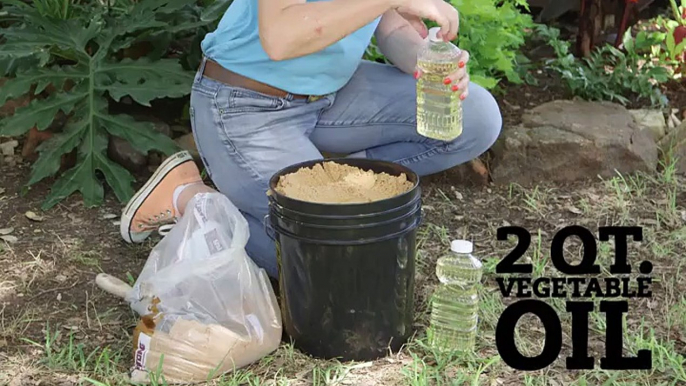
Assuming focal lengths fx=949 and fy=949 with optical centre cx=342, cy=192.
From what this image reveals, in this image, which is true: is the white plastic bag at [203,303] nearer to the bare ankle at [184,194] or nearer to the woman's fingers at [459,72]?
the bare ankle at [184,194]

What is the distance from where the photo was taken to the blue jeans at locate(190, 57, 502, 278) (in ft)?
10.1

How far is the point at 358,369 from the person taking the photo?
283 cm

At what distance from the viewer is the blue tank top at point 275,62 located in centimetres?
302

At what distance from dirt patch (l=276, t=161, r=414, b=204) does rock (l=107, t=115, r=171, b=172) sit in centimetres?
147

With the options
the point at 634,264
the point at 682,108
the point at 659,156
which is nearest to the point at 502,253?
the point at 634,264

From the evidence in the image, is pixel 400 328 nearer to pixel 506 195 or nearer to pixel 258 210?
pixel 258 210

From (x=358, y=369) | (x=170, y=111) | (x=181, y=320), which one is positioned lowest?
(x=358, y=369)

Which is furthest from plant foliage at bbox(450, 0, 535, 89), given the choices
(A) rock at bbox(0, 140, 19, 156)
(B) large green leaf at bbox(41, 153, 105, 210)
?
(A) rock at bbox(0, 140, 19, 156)

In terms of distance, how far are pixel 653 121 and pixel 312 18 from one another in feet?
7.65

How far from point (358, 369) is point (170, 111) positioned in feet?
6.63

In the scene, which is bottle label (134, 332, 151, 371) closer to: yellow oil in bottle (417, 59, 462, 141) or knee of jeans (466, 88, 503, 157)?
yellow oil in bottle (417, 59, 462, 141)

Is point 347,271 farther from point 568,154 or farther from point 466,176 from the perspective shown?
point 568,154

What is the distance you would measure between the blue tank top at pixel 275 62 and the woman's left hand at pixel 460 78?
0.24 metres

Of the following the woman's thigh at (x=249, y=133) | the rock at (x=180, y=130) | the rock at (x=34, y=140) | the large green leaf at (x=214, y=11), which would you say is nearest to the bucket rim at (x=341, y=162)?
the woman's thigh at (x=249, y=133)
